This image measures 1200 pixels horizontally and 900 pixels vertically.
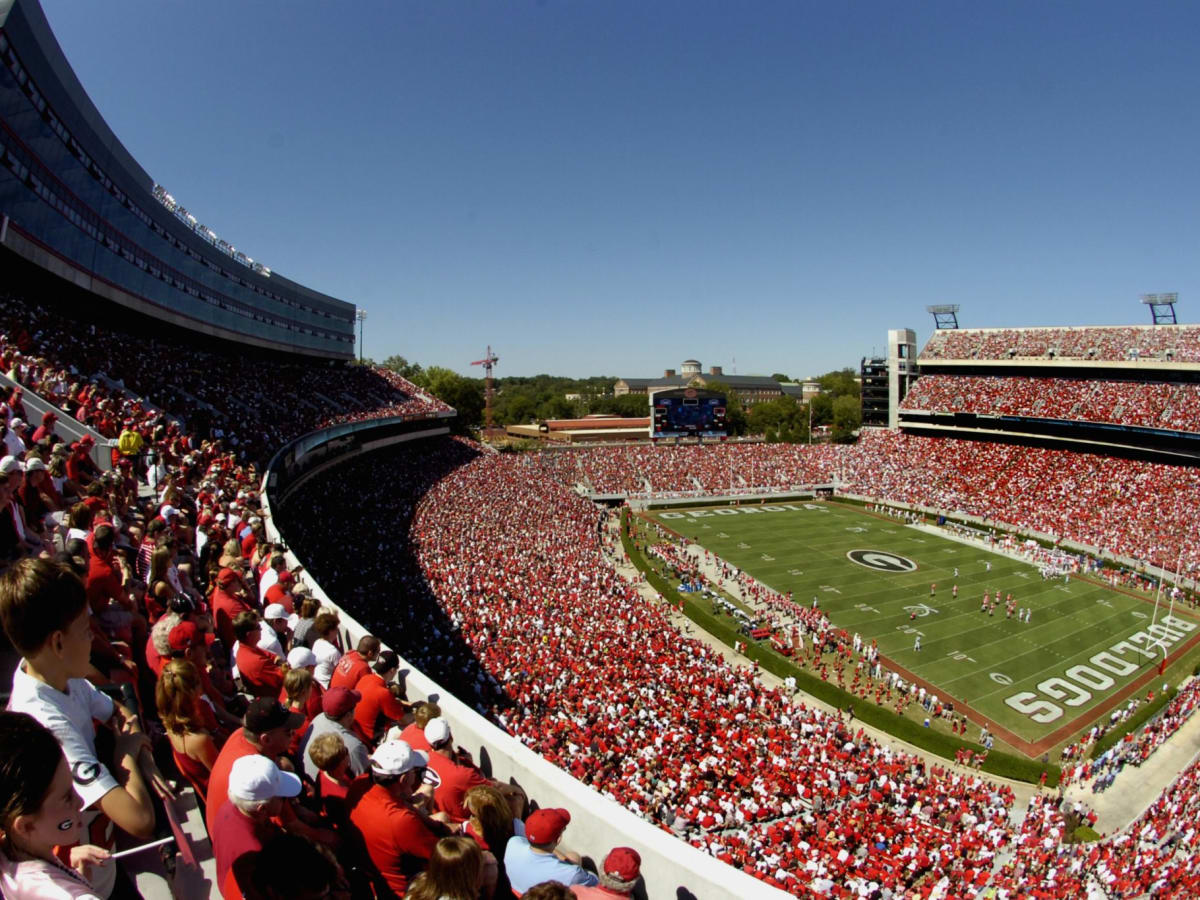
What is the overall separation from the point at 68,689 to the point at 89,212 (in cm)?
2937

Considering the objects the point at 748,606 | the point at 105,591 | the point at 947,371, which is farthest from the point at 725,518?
the point at 105,591

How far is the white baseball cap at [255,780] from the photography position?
3078 mm

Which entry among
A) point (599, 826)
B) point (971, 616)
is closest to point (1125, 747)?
point (971, 616)

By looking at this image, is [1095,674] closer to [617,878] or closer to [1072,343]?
[617,878]

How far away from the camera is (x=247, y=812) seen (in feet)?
10.3

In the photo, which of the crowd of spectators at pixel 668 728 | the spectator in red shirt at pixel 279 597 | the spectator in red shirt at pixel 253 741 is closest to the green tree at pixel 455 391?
the crowd of spectators at pixel 668 728

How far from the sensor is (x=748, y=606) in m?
30.5

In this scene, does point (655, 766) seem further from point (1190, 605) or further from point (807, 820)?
point (1190, 605)

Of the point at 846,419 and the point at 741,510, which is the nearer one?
the point at 741,510

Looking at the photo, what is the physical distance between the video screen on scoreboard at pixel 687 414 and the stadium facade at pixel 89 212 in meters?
35.7

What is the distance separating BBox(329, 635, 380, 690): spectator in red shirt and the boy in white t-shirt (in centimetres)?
240

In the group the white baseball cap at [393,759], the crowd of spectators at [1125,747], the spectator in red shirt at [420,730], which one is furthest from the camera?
the crowd of spectators at [1125,747]

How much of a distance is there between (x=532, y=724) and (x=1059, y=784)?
550 inches

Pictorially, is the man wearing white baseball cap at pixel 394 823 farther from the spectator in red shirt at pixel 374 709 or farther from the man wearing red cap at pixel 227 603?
the man wearing red cap at pixel 227 603
